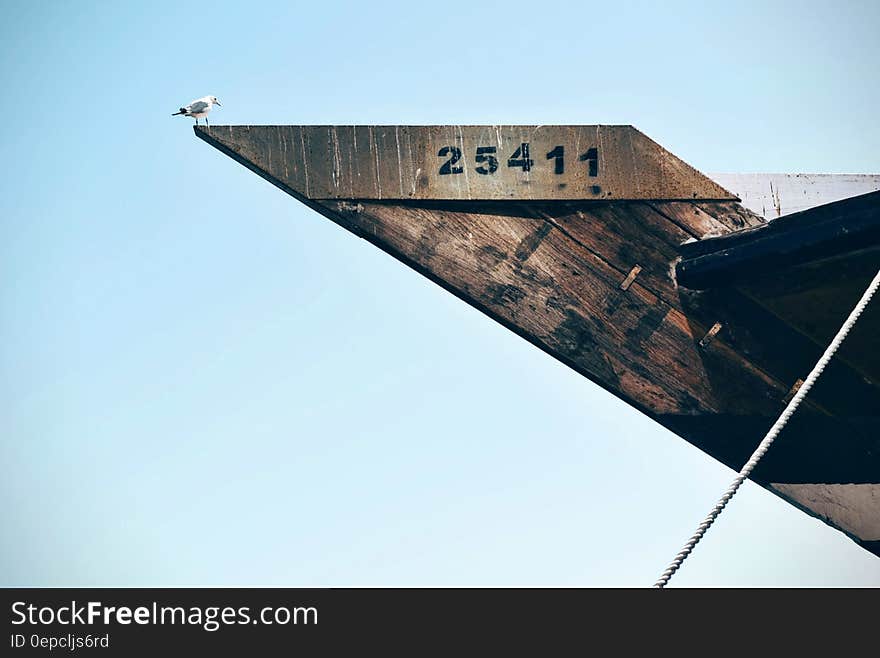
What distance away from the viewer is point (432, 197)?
4.31m

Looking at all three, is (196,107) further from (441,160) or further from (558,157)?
(558,157)

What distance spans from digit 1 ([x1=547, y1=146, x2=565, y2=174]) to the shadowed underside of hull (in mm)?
11

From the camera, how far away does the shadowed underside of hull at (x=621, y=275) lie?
14.1 ft

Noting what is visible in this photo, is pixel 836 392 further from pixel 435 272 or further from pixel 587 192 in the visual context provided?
pixel 435 272

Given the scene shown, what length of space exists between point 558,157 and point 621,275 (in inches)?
19.9

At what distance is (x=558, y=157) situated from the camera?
14.2 ft

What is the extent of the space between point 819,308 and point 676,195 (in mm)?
674

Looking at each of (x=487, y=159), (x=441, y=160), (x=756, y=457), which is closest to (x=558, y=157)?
(x=487, y=159)

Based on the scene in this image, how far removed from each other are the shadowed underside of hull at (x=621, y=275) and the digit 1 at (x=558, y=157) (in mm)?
11

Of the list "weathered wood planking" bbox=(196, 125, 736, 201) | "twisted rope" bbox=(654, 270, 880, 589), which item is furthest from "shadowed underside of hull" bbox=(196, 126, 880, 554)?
"twisted rope" bbox=(654, 270, 880, 589)

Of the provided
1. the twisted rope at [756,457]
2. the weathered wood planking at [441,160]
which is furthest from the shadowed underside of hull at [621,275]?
the twisted rope at [756,457]

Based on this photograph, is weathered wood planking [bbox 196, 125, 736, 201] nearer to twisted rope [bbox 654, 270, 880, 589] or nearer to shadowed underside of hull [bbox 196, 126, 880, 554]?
shadowed underside of hull [bbox 196, 126, 880, 554]

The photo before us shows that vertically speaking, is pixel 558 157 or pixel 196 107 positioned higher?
pixel 196 107
